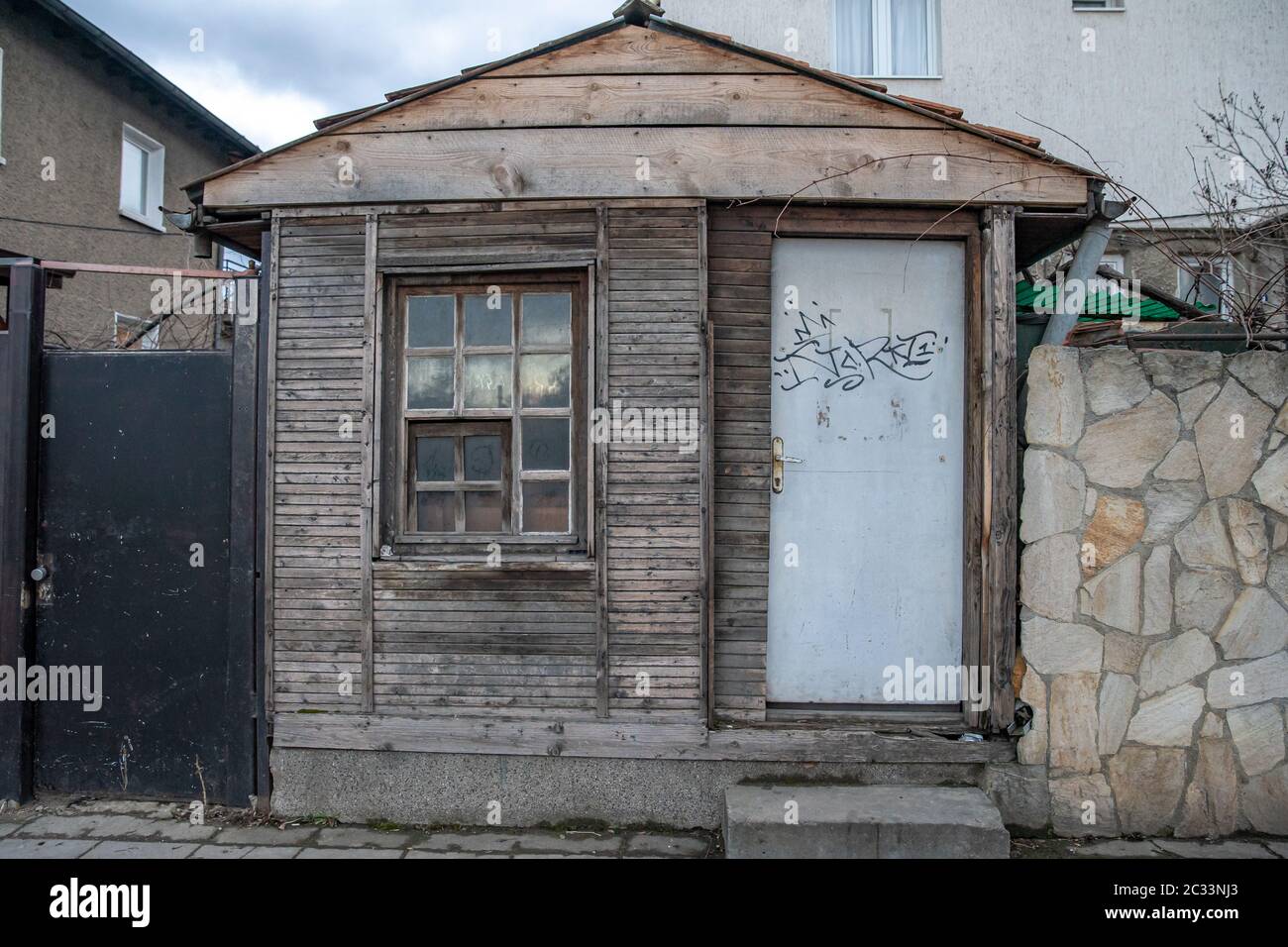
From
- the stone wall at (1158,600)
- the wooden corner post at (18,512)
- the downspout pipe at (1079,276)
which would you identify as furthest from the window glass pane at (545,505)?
the wooden corner post at (18,512)

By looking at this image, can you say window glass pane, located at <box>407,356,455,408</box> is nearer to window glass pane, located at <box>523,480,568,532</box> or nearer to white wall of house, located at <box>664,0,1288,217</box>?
window glass pane, located at <box>523,480,568,532</box>

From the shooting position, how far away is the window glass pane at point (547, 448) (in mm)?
4605

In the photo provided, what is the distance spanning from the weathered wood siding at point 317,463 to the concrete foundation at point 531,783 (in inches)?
15.1

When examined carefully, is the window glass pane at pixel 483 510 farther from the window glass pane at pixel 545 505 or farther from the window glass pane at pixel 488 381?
the window glass pane at pixel 488 381

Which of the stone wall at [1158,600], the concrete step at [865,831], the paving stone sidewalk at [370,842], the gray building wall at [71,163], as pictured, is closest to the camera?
the concrete step at [865,831]

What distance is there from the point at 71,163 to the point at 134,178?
5.76 ft

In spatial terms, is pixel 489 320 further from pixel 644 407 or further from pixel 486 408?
pixel 644 407

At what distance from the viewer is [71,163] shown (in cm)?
1268

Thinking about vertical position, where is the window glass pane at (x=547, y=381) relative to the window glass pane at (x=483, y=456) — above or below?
above

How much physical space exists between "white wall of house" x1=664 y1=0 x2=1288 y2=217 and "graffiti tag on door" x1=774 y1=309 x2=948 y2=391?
7.32m

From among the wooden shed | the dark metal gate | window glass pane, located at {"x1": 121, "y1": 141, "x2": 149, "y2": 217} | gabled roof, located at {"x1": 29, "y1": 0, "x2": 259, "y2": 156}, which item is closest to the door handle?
the wooden shed

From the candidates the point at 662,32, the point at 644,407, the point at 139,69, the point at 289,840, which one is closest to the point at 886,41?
the point at 662,32

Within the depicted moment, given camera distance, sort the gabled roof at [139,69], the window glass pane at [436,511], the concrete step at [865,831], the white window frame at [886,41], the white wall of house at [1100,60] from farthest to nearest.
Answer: the gabled roof at [139,69]
the white window frame at [886,41]
the white wall of house at [1100,60]
the window glass pane at [436,511]
the concrete step at [865,831]

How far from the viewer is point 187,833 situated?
14.5 ft
